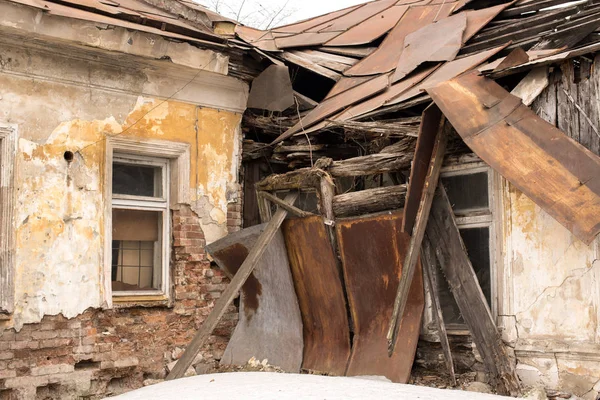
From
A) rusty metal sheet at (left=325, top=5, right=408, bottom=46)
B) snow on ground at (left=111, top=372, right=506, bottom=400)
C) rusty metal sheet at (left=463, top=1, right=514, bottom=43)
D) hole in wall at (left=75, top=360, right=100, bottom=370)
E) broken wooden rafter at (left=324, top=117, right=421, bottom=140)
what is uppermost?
rusty metal sheet at (left=325, top=5, right=408, bottom=46)

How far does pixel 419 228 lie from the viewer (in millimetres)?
6555

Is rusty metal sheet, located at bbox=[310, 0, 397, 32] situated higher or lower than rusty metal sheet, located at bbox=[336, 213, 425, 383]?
higher

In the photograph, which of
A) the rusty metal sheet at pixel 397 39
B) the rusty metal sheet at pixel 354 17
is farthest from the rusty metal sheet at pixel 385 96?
the rusty metal sheet at pixel 354 17

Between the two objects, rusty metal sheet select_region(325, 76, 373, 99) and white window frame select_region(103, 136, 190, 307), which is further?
rusty metal sheet select_region(325, 76, 373, 99)

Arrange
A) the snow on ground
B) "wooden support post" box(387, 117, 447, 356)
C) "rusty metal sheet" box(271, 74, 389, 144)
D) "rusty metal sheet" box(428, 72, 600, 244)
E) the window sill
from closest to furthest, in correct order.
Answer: the snow on ground → "rusty metal sheet" box(428, 72, 600, 244) → "wooden support post" box(387, 117, 447, 356) → the window sill → "rusty metal sheet" box(271, 74, 389, 144)

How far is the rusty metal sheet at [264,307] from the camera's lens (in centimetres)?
783

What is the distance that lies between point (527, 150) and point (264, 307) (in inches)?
134

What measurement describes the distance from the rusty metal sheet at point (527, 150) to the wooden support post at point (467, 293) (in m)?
0.87

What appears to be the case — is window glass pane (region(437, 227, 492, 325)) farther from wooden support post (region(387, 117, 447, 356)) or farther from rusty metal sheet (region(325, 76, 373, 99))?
rusty metal sheet (region(325, 76, 373, 99))

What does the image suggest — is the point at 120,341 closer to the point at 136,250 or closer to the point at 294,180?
the point at 136,250

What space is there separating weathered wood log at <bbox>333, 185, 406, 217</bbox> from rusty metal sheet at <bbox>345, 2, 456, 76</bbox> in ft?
4.99

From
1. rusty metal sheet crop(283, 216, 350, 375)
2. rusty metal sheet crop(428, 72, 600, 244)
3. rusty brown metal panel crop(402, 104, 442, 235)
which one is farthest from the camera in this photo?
rusty metal sheet crop(283, 216, 350, 375)

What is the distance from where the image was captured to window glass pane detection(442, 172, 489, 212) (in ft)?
22.3

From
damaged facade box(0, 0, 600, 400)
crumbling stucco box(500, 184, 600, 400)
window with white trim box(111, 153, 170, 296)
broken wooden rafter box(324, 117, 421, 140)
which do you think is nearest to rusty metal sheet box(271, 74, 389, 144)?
damaged facade box(0, 0, 600, 400)
